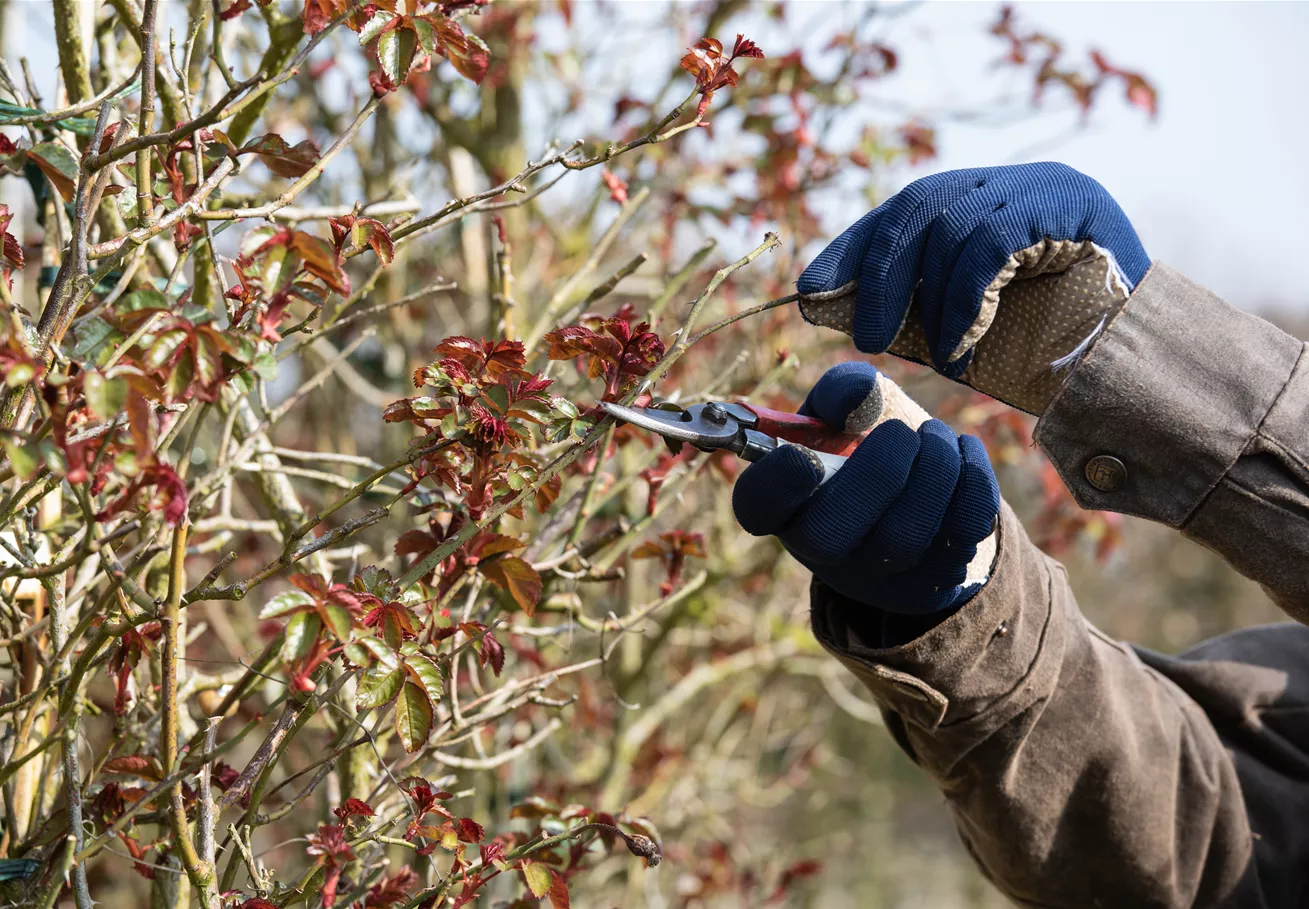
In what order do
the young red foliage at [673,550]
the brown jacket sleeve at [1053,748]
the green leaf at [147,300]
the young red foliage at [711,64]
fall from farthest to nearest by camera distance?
the young red foliage at [673,550] < the brown jacket sleeve at [1053,748] < the young red foliage at [711,64] < the green leaf at [147,300]

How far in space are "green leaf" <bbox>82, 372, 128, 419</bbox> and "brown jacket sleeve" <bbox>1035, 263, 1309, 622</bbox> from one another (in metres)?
1.19

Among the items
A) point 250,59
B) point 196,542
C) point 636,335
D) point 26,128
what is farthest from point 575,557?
point 250,59

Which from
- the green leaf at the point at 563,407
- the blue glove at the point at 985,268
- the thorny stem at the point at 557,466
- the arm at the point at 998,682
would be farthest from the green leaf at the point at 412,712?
the blue glove at the point at 985,268

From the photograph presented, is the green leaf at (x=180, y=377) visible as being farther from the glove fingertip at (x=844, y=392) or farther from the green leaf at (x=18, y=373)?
the glove fingertip at (x=844, y=392)

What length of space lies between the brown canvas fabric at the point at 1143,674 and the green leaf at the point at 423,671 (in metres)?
0.66

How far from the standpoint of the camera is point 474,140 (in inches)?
147

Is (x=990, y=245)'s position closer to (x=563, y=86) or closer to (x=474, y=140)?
(x=474, y=140)

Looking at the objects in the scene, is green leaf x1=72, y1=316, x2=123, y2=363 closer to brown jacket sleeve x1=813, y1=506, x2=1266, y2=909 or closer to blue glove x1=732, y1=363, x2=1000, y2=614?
blue glove x1=732, y1=363, x2=1000, y2=614

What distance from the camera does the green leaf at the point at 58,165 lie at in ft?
4.24

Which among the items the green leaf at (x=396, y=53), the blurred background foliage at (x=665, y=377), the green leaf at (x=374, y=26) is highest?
the green leaf at (x=374, y=26)

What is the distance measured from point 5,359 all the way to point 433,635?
68cm

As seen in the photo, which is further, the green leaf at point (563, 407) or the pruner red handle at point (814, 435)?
the pruner red handle at point (814, 435)

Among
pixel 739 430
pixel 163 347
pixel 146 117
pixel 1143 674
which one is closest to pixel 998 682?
pixel 1143 674

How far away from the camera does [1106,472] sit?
1551 mm
